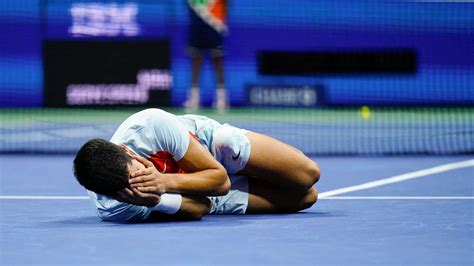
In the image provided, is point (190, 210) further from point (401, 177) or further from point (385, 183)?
point (401, 177)

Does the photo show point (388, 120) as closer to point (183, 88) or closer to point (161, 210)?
point (183, 88)

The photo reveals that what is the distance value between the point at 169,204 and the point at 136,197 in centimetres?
28

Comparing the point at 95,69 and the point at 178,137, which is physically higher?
the point at 178,137

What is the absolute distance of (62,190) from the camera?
6.96 meters

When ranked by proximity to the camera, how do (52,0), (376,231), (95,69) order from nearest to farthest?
(376,231), (95,69), (52,0)

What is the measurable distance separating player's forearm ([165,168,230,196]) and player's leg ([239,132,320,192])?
1.17 feet

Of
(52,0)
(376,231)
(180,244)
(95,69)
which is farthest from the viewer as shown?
(52,0)

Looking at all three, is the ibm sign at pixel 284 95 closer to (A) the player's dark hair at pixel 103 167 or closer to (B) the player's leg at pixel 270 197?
(B) the player's leg at pixel 270 197

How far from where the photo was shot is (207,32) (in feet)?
52.4

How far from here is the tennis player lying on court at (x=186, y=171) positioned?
478 cm

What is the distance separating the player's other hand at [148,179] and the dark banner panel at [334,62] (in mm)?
10679

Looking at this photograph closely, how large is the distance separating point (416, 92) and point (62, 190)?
9777mm

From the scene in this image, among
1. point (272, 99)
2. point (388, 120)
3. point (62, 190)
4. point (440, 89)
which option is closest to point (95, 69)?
point (272, 99)

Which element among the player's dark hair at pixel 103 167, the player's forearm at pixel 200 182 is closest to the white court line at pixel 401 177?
the player's forearm at pixel 200 182
